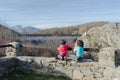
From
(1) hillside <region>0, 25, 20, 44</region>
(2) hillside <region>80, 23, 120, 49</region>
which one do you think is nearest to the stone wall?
(2) hillside <region>80, 23, 120, 49</region>

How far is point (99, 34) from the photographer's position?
20.6 metres

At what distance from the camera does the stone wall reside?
11367 millimetres

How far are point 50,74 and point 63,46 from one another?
127cm

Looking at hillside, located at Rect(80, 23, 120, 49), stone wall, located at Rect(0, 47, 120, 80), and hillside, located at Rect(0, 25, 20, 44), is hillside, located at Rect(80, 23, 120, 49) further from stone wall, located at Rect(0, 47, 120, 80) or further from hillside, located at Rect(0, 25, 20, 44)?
stone wall, located at Rect(0, 47, 120, 80)

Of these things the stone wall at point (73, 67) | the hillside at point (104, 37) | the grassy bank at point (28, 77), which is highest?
the hillside at point (104, 37)

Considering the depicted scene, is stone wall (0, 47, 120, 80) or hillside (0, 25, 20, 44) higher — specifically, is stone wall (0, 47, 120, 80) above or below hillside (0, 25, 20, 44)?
below

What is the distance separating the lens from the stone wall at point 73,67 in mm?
11367

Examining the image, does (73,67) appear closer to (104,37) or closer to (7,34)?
(104,37)

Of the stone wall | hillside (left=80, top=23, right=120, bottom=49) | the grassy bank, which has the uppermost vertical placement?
hillside (left=80, top=23, right=120, bottom=49)

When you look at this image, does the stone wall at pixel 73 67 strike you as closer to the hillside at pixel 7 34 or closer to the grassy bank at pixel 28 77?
the grassy bank at pixel 28 77

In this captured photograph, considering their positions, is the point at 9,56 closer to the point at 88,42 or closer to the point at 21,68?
the point at 21,68

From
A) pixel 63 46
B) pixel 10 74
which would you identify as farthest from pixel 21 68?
pixel 63 46

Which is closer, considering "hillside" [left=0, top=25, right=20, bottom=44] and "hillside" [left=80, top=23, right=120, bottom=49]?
"hillside" [left=80, top=23, right=120, bottom=49]

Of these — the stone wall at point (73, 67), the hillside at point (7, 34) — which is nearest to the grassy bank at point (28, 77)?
the stone wall at point (73, 67)
